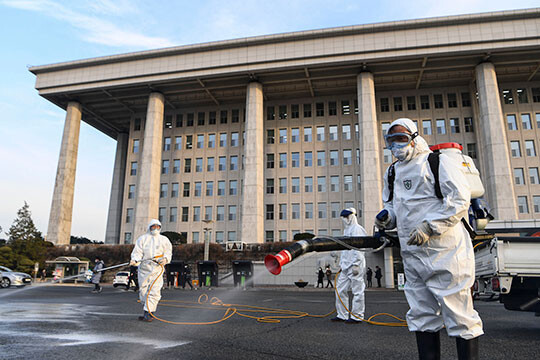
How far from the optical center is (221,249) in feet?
129

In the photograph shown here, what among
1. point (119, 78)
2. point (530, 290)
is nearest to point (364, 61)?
point (119, 78)

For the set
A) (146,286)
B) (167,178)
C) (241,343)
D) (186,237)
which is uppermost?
(167,178)

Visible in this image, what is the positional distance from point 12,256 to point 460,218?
43535 millimetres

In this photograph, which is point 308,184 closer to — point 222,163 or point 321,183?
point 321,183

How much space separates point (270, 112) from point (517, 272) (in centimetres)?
4435

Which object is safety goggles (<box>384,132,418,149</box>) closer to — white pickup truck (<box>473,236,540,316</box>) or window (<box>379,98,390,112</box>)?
white pickup truck (<box>473,236,540,316</box>)

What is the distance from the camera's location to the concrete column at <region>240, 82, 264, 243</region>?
4002 cm

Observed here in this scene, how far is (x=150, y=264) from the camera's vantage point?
28.8ft

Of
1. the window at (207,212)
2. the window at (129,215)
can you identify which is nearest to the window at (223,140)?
the window at (207,212)

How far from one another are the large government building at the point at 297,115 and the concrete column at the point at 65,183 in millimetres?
160

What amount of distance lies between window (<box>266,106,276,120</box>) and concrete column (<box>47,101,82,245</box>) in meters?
23.0

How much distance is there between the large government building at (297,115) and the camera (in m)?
38.9

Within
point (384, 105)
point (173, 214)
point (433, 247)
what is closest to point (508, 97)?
point (384, 105)

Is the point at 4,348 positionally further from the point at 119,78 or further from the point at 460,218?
the point at 119,78
